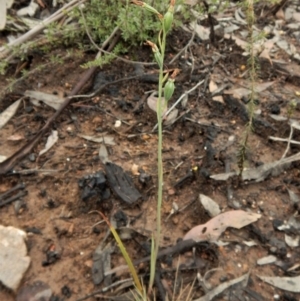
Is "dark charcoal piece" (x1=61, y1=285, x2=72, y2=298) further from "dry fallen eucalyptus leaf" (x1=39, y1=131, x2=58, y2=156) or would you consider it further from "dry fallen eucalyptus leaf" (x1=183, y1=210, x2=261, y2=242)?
"dry fallen eucalyptus leaf" (x1=39, y1=131, x2=58, y2=156)

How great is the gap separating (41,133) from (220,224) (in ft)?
2.68

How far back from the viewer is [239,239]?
1599 mm

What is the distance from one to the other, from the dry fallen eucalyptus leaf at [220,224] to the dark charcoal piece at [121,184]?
0.79 feet

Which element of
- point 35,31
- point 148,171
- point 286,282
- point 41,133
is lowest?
point 286,282

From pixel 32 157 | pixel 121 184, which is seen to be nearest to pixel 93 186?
pixel 121 184

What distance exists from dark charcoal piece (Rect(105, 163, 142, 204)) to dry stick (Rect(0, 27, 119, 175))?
353 mm

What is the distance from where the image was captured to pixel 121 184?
5.65 feet

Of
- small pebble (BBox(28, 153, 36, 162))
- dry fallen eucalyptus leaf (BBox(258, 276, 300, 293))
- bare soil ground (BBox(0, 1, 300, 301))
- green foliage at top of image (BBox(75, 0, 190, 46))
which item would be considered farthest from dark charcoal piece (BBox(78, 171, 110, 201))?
green foliage at top of image (BBox(75, 0, 190, 46))

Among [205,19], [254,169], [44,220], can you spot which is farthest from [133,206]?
[205,19]

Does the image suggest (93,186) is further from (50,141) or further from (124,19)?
(124,19)

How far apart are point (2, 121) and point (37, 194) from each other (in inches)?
18.4

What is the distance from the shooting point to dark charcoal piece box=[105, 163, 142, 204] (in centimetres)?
169

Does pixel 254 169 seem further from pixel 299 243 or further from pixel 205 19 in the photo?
pixel 205 19

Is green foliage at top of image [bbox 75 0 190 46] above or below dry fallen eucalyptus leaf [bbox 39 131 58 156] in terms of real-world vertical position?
above
